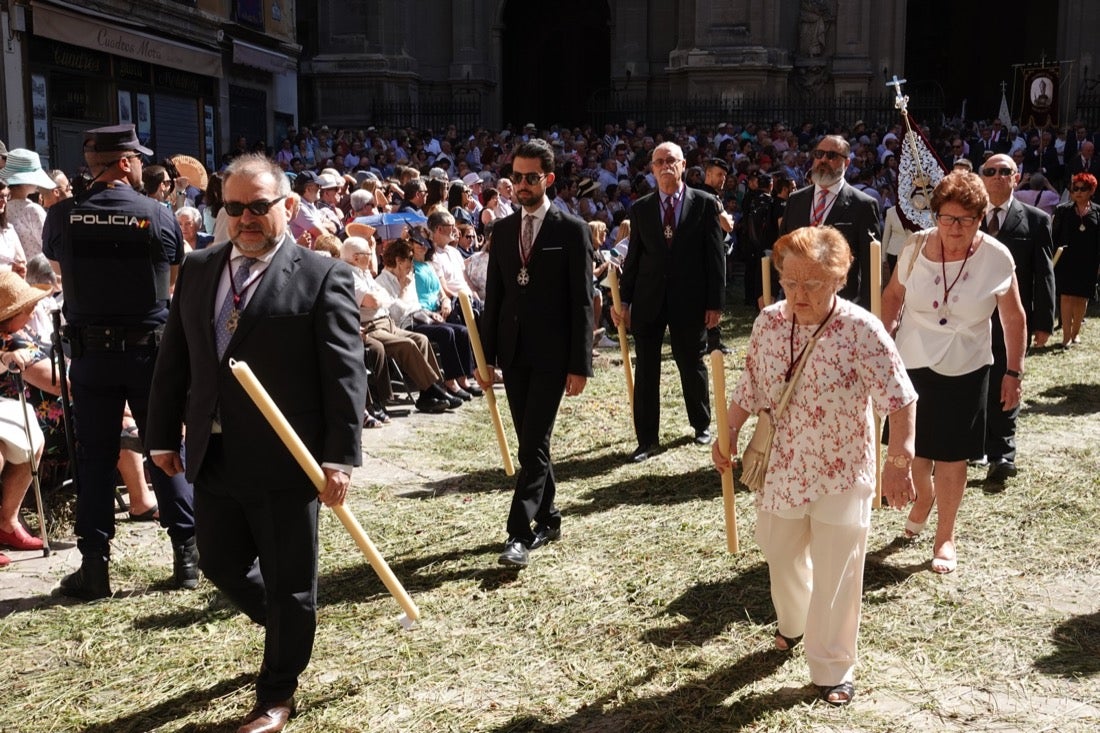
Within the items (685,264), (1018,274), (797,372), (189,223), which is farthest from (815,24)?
(797,372)

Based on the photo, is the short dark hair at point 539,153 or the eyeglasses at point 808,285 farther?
the short dark hair at point 539,153

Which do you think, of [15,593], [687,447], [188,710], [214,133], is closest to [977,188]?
[687,447]

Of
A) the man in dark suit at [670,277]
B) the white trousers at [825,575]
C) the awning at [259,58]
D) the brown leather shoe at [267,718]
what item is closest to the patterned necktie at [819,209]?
the man in dark suit at [670,277]

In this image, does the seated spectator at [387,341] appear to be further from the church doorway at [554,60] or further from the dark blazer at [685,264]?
the church doorway at [554,60]

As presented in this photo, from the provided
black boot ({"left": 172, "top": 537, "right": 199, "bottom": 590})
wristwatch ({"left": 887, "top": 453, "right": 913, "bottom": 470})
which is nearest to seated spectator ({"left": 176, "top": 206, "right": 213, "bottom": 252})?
black boot ({"left": 172, "top": 537, "right": 199, "bottom": 590})

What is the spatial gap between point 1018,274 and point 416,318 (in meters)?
5.65

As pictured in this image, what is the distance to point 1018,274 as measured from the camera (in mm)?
8398

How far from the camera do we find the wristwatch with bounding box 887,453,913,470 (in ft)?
15.9

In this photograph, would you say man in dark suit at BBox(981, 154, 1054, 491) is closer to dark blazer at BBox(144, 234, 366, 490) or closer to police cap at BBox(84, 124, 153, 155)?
dark blazer at BBox(144, 234, 366, 490)

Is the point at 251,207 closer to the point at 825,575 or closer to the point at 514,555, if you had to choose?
the point at 825,575

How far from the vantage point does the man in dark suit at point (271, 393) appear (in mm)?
4340

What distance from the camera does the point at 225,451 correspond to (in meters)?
4.38

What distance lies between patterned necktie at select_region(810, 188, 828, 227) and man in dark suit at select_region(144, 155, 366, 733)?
4537 mm

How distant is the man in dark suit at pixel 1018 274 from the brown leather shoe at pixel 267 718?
513 cm
